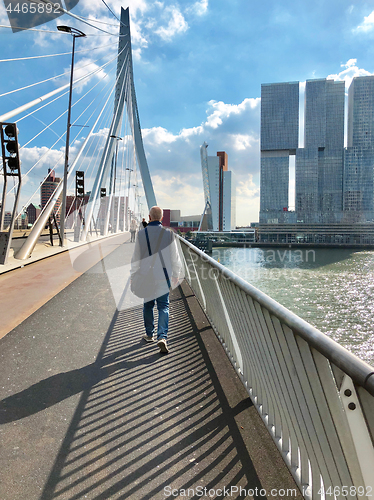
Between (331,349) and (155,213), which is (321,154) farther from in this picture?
(331,349)

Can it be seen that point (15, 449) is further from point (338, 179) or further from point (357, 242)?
point (338, 179)

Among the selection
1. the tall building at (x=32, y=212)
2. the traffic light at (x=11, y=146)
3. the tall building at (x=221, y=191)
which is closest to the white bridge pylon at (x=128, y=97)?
the tall building at (x=32, y=212)

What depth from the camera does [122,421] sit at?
8.21 feet

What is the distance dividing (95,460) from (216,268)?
2274 mm

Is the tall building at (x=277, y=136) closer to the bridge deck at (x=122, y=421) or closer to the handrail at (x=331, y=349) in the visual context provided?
the bridge deck at (x=122, y=421)

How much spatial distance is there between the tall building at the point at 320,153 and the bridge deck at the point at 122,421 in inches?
4778

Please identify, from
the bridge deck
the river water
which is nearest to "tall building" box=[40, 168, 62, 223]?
the river water

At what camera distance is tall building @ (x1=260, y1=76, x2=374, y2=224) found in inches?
4697

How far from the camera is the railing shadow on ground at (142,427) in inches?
75.8

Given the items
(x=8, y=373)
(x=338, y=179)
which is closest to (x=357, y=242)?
(x=338, y=179)

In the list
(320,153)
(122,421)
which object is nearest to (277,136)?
(320,153)

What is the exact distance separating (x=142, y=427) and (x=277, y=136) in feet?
447

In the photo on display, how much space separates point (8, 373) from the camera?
128 inches

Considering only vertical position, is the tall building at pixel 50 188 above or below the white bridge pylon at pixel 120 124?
below
